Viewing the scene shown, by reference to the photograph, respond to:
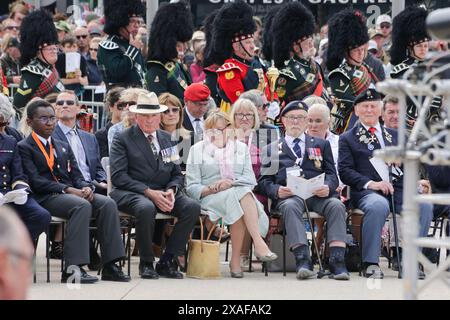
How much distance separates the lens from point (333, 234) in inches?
342

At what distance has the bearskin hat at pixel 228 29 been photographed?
11.3 meters

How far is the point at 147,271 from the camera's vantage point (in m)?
8.47

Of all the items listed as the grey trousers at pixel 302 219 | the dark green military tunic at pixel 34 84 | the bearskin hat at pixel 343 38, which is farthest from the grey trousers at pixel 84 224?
the bearskin hat at pixel 343 38

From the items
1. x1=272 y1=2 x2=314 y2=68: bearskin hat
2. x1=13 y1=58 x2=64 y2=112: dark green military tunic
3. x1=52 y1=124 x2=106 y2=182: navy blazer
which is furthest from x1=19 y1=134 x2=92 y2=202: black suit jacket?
x1=272 y1=2 x2=314 y2=68: bearskin hat

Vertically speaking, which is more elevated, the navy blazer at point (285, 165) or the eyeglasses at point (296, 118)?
the eyeglasses at point (296, 118)

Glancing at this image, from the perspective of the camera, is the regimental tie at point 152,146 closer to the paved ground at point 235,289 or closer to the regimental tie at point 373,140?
the paved ground at point 235,289

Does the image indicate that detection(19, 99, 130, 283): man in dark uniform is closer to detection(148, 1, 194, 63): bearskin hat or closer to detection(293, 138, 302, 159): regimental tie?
detection(293, 138, 302, 159): regimental tie

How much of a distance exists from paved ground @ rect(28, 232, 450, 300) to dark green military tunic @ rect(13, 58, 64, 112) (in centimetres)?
242

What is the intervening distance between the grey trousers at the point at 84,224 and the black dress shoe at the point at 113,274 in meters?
0.05

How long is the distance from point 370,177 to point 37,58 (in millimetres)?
3637

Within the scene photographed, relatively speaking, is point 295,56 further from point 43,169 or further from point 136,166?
point 43,169
